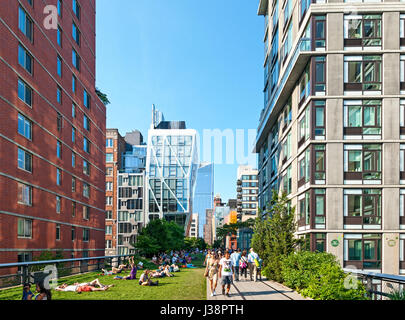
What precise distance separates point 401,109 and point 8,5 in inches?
1180

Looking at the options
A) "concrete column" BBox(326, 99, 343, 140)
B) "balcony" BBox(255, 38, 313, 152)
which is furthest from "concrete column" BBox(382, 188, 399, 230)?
"balcony" BBox(255, 38, 313, 152)

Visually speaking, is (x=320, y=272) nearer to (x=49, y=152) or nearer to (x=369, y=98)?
(x=369, y=98)

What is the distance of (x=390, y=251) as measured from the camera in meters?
29.1

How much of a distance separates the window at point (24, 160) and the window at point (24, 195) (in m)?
1.45

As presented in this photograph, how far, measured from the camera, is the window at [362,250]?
29.2 metres

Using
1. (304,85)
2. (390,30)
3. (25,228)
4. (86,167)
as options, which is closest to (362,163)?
(304,85)

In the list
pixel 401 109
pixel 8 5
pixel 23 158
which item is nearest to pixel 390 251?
pixel 401 109

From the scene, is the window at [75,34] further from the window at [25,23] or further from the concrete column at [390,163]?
the concrete column at [390,163]

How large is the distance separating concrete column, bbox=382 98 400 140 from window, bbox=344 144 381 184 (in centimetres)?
123

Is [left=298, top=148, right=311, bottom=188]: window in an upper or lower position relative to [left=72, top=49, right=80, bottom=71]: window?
lower

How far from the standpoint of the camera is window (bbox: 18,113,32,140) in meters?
30.9

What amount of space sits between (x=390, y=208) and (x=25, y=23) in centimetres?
3184

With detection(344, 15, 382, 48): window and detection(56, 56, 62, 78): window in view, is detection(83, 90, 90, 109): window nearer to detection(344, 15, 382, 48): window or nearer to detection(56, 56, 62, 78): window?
detection(56, 56, 62, 78): window

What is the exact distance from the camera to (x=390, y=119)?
98.9ft
